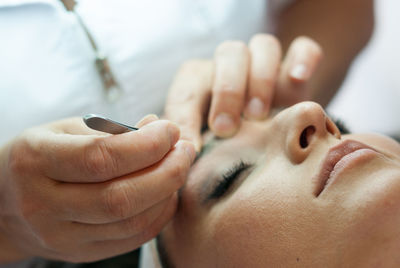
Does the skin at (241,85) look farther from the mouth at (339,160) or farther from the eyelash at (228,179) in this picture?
the mouth at (339,160)

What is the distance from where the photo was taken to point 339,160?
55 centimetres

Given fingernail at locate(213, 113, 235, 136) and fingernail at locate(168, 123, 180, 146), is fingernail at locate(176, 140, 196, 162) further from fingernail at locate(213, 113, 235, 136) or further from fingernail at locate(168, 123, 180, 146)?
fingernail at locate(213, 113, 235, 136)

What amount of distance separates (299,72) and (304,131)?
0.98 feet

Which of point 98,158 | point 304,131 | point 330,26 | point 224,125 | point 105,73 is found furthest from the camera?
point 330,26

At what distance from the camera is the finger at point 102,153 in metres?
0.51

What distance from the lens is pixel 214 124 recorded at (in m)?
0.79

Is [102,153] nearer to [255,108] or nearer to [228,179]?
[228,179]

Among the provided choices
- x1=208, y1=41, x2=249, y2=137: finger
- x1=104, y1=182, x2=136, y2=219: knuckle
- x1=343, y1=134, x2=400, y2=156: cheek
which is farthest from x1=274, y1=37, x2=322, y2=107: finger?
x1=104, y1=182, x2=136, y2=219: knuckle

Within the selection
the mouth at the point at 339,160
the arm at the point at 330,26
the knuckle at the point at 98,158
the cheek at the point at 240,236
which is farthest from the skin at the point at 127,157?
the arm at the point at 330,26

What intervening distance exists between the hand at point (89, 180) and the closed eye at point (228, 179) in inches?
3.8

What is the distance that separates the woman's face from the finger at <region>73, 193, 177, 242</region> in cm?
10

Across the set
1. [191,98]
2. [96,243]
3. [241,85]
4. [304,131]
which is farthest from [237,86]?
[96,243]

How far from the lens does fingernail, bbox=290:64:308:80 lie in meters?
0.86

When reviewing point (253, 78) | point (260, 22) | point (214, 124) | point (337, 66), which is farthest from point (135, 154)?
point (337, 66)
